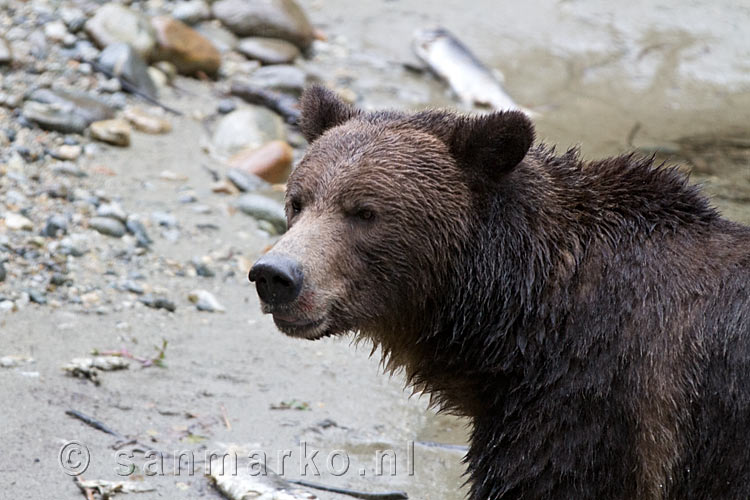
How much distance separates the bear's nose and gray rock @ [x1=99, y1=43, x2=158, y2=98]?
22.8 ft

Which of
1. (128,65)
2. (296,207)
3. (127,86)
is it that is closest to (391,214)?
(296,207)

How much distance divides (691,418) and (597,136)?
7826mm

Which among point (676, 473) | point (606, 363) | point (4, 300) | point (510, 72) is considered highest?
point (606, 363)

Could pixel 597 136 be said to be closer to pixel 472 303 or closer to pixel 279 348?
pixel 279 348

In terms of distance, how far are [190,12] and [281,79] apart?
166 centimetres

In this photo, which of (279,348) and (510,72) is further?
(510,72)

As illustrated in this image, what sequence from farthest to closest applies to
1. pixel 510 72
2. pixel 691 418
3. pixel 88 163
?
1. pixel 510 72
2. pixel 88 163
3. pixel 691 418

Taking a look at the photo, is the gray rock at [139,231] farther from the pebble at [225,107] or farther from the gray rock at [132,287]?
the pebble at [225,107]

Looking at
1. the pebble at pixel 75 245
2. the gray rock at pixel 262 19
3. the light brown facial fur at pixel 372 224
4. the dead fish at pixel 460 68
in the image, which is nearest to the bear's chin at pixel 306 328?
the light brown facial fur at pixel 372 224

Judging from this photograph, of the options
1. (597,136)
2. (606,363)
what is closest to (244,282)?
(606,363)

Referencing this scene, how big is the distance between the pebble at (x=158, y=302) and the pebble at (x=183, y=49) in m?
4.99

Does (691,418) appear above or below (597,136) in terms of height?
above

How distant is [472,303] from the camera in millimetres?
4270

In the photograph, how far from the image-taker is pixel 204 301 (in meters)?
7.16
